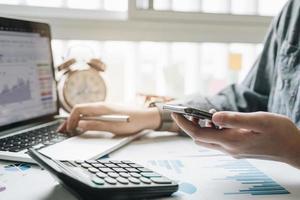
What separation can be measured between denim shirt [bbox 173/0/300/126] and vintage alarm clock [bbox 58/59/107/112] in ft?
0.90

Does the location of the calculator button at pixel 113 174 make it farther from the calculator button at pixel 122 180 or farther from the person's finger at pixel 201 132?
the person's finger at pixel 201 132

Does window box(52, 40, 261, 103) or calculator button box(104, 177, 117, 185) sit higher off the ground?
window box(52, 40, 261, 103)

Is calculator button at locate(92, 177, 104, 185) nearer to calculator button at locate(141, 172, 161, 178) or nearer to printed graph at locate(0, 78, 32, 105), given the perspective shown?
calculator button at locate(141, 172, 161, 178)

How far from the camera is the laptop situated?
764 millimetres

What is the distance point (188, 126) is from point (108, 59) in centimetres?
74

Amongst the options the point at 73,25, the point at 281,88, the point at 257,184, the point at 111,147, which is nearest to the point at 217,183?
the point at 257,184

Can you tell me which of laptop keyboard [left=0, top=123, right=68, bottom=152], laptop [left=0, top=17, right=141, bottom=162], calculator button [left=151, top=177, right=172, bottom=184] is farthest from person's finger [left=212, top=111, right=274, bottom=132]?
laptop keyboard [left=0, top=123, right=68, bottom=152]

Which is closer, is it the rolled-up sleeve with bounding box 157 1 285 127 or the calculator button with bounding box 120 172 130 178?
the calculator button with bounding box 120 172 130 178

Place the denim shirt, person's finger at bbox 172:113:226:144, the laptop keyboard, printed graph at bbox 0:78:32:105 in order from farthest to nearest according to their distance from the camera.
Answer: the denim shirt → printed graph at bbox 0:78:32:105 → the laptop keyboard → person's finger at bbox 172:113:226:144

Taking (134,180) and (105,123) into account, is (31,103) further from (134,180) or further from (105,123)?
(134,180)

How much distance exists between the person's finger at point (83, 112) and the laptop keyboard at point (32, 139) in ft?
0.12

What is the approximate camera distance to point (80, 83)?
1.15 meters

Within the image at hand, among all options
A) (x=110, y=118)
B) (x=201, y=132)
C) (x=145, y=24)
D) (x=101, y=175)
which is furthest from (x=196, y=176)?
(x=145, y=24)

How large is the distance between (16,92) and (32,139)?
15 centimetres
